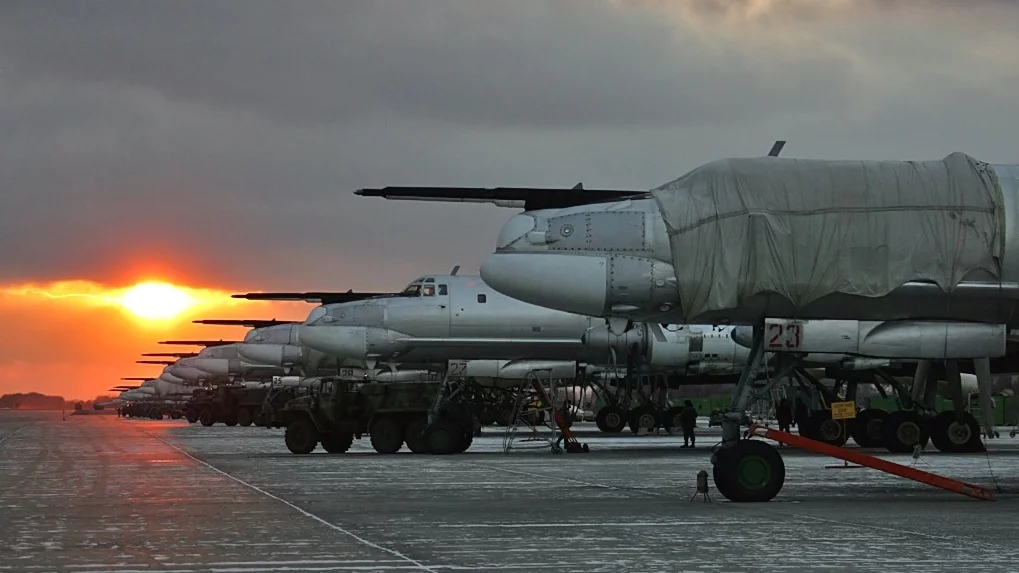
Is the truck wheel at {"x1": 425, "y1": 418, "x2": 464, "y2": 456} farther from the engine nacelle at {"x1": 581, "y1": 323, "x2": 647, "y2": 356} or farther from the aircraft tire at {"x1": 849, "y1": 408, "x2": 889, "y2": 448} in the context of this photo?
the aircraft tire at {"x1": 849, "y1": 408, "x2": 889, "y2": 448}

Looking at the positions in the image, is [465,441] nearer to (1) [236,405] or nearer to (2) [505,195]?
(2) [505,195]

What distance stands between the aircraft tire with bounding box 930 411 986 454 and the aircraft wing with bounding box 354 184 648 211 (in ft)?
37.3

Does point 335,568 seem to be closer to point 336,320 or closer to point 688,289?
point 688,289

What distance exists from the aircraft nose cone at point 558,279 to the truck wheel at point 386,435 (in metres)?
17.1

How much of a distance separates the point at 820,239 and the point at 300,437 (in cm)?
2102

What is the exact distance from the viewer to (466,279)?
3931 centimetres

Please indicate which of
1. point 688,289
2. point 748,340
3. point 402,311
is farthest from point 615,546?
point 402,311

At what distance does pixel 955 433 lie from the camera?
3120cm

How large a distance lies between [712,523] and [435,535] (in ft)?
9.70

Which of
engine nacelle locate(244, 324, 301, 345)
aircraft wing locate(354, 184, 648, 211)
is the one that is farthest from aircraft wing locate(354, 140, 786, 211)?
engine nacelle locate(244, 324, 301, 345)

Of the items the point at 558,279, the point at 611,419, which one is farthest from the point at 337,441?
the point at 558,279

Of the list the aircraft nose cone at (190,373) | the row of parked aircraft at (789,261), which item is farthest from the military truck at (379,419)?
the aircraft nose cone at (190,373)

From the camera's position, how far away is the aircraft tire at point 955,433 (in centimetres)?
3098

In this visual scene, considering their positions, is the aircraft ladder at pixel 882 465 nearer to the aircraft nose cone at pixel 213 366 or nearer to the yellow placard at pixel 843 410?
the yellow placard at pixel 843 410
